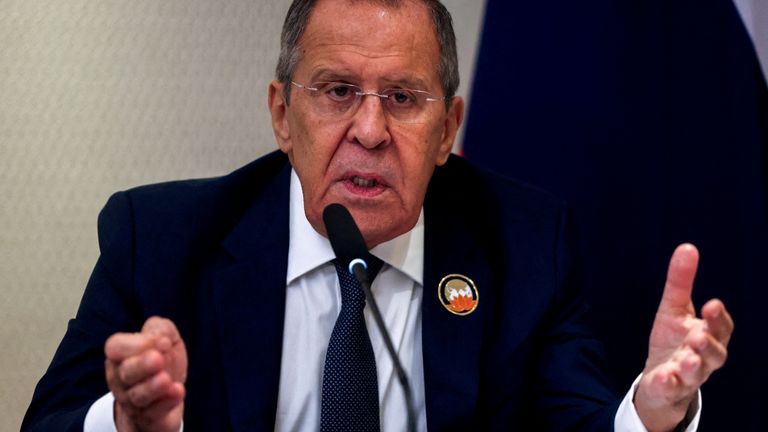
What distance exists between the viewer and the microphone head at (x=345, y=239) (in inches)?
69.5

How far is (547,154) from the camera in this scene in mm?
3025

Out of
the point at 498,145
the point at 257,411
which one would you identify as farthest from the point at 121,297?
the point at 498,145

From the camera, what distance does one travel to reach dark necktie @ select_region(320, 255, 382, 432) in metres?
2.11

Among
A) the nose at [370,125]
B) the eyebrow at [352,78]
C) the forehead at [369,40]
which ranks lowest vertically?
the nose at [370,125]

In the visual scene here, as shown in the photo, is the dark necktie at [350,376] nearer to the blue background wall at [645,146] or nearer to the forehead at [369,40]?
the forehead at [369,40]

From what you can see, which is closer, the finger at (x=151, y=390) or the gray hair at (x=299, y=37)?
the finger at (x=151, y=390)

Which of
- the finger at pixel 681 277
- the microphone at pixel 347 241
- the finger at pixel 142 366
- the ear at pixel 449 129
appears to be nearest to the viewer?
the finger at pixel 142 366

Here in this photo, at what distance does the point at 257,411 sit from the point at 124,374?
601 mm

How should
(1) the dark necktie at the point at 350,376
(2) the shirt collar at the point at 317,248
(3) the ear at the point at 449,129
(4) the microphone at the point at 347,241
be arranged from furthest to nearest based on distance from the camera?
(3) the ear at the point at 449,129 < (2) the shirt collar at the point at 317,248 < (1) the dark necktie at the point at 350,376 < (4) the microphone at the point at 347,241

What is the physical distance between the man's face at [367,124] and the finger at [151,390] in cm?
73

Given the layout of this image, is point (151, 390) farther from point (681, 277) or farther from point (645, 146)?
point (645, 146)

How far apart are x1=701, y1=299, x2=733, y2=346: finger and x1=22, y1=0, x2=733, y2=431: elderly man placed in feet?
0.79

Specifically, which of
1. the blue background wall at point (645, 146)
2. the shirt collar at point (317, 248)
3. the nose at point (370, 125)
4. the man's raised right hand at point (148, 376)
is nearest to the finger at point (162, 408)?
the man's raised right hand at point (148, 376)

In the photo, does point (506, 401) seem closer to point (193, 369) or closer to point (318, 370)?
point (318, 370)
